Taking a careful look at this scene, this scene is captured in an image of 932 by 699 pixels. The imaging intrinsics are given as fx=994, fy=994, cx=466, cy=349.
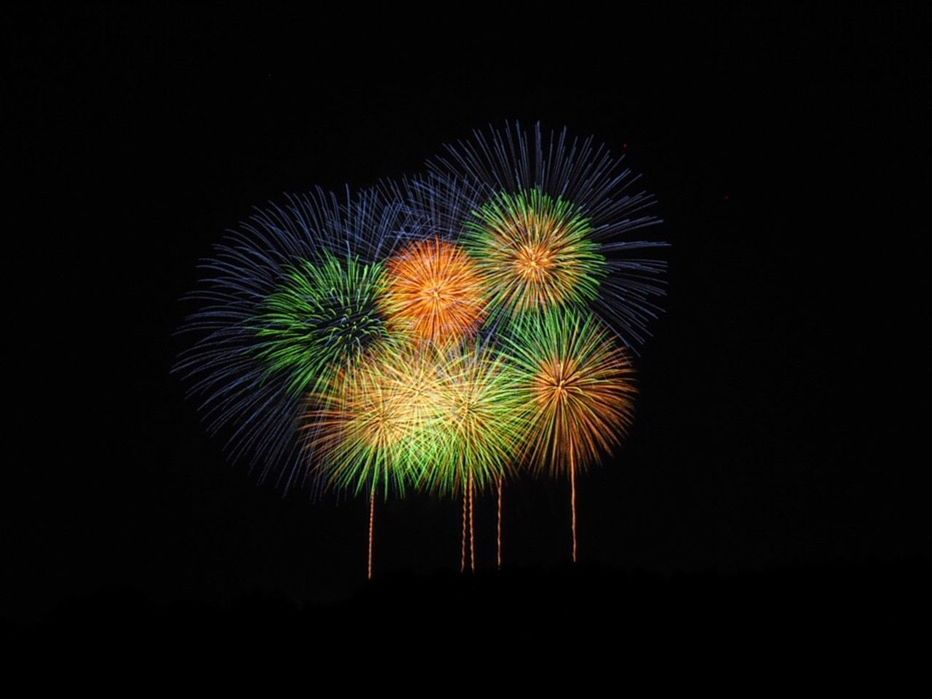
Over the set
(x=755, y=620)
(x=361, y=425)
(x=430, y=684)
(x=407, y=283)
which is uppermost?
(x=407, y=283)

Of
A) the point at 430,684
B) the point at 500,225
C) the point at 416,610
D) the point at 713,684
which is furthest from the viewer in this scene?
the point at 500,225

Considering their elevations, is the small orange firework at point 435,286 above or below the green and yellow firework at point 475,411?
above

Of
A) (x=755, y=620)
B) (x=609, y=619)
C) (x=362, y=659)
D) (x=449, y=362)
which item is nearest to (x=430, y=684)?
(x=362, y=659)

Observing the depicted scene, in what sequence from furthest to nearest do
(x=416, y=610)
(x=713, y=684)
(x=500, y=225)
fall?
(x=500, y=225) < (x=416, y=610) < (x=713, y=684)

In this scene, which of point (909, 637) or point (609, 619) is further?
point (609, 619)

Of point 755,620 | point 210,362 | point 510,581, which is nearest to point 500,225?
point 210,362

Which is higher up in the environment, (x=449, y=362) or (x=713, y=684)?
(x=449, y=362)

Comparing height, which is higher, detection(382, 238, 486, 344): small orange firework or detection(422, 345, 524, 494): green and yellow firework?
detection(382, 238, 486, 344): small orange firework

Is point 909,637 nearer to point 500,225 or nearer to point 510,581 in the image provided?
point 510,581
